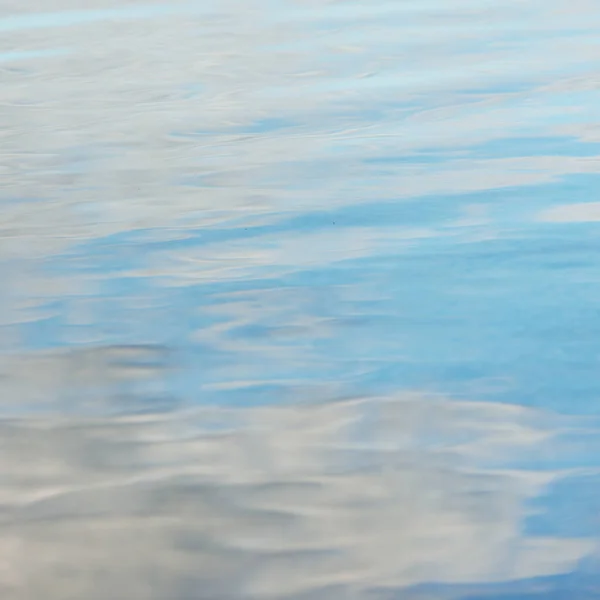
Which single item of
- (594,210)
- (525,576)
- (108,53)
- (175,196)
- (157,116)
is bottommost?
(525,576)

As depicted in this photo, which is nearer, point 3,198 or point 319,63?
point 3,198

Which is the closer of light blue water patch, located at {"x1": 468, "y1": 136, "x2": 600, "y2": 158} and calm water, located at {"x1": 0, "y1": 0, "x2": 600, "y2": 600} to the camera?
calm water, located at {"x1": 0, "y1": 0, "x2": 600, "y2": 600}

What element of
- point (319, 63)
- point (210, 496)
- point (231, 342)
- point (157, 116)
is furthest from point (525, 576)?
point (319, 63)

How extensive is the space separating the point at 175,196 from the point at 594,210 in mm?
607

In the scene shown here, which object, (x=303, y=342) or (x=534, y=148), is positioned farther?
(x=534, y=148)

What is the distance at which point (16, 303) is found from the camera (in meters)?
1.33

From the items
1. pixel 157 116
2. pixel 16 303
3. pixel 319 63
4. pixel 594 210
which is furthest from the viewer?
pixel 319 63

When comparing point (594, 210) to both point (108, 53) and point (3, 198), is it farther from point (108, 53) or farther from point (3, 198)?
point (108, 53)

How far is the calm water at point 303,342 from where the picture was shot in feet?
2.73

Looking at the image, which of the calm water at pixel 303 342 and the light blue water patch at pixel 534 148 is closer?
the calm water at pixel 303 342

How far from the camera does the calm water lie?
83cm

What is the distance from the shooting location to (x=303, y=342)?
3.92 feet

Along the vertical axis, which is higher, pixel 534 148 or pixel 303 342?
pixel 534 148

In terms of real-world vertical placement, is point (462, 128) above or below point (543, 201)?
above
